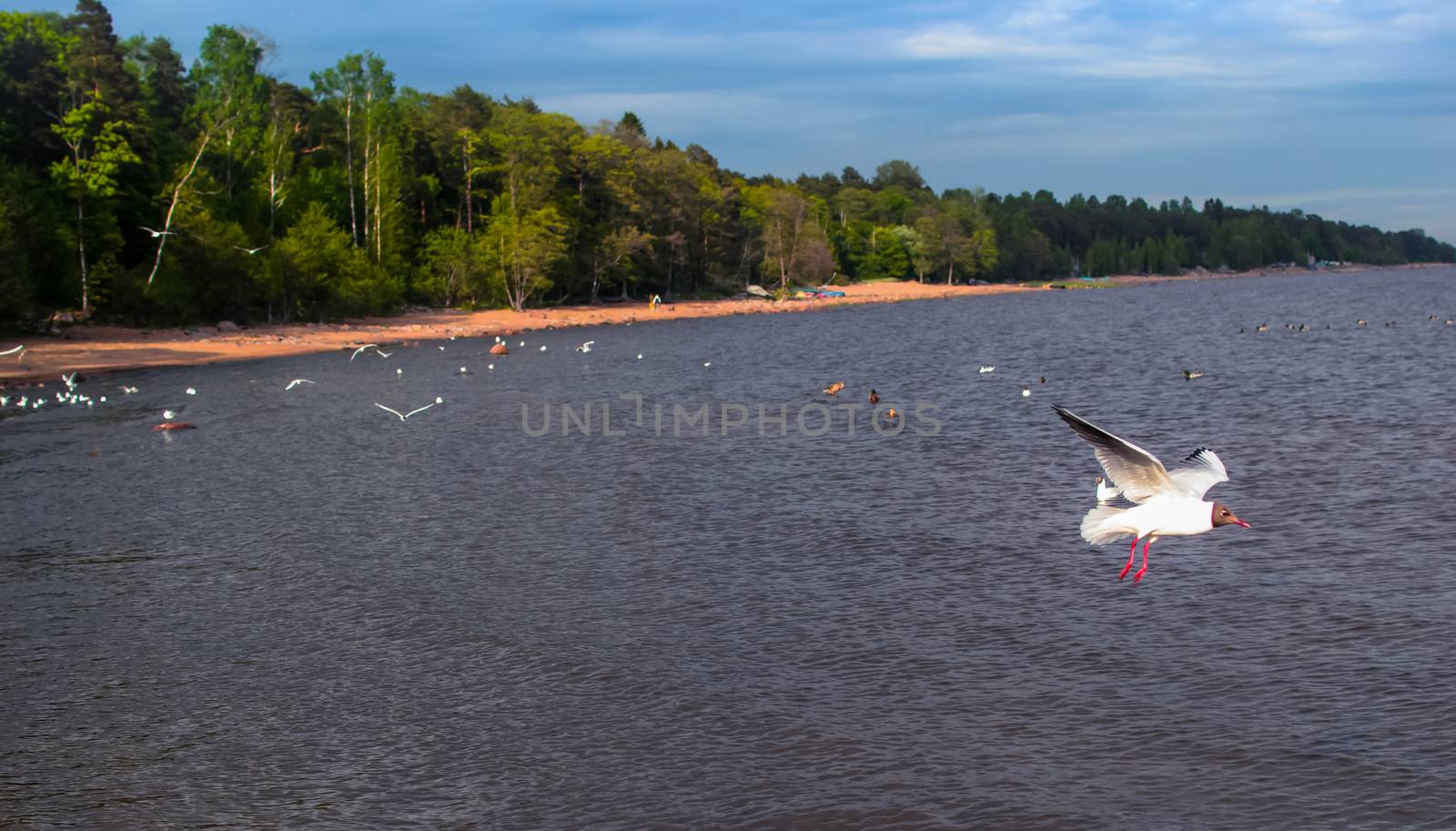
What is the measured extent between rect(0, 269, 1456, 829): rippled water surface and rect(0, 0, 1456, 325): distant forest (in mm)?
36620

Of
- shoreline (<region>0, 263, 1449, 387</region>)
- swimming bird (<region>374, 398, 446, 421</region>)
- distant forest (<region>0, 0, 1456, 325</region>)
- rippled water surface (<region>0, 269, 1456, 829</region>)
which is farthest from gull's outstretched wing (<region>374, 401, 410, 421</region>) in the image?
distant forest (<region>0, 0, 1456, 325</region>)

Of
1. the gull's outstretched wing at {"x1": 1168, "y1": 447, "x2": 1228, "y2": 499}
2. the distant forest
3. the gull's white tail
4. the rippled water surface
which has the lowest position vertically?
the rippled water surface

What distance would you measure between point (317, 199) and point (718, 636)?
3173 inches

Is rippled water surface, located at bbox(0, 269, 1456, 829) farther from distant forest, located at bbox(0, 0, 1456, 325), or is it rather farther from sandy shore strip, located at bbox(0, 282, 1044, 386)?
distant forest, located at bbox(0, 0, 1456, 325)

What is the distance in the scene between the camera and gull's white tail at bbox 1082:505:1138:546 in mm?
12602

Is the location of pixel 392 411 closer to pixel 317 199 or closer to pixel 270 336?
pixel 270 336

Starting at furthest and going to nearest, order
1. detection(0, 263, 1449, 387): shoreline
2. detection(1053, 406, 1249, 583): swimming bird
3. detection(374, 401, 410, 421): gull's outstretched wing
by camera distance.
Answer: detection(0, 263, 1449, 387): shoreline
detection(374, 401, 410, 421): gull's outstretched wing
detection(1053, 406, 1249, 583): swimming bird

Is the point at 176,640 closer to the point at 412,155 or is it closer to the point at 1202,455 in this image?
the point at 1202,455

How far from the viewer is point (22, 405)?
37875mm

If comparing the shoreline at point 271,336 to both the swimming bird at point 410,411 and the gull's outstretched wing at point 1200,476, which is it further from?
the gull's outstretched wing at point 1200,476

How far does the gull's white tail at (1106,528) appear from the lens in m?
12.6

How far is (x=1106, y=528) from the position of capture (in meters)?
12.7

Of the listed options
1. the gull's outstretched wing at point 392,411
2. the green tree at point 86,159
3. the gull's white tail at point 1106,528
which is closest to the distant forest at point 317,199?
the green tree at point 86,159

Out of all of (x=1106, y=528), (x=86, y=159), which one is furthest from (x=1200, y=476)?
(x=86, y=159)
